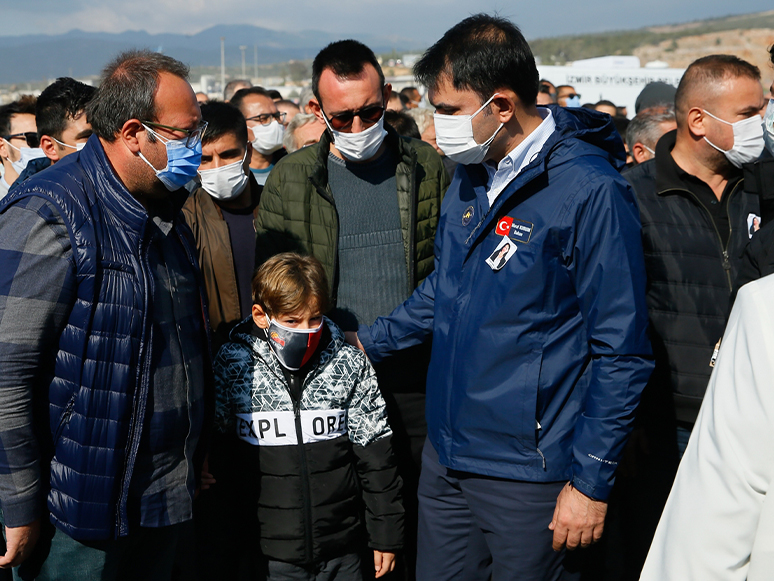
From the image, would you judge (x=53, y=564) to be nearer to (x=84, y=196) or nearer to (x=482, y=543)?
(x=84, y=196)

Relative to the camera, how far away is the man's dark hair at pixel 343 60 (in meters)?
3.21

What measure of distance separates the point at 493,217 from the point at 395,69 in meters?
95.7

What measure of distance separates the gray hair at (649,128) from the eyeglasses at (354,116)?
93.5 inches

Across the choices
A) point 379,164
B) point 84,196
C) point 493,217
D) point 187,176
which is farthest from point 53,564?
point 379,164

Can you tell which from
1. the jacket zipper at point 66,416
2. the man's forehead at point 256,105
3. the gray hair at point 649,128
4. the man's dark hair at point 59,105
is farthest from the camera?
the man's forehead at point 256,105

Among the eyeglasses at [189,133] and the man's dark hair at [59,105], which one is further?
the man's dark hair at [59,105]

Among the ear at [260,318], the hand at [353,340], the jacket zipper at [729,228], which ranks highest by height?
the jacket zipper at [729,228]

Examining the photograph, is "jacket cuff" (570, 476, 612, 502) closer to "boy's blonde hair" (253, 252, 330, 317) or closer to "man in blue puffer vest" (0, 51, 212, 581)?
"boy's blonde hair" (253, 252, 330, 317)

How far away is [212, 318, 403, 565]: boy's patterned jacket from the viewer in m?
2.81

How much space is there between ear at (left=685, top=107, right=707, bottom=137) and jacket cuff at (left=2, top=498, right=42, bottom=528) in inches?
125

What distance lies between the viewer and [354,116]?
3.18 meters

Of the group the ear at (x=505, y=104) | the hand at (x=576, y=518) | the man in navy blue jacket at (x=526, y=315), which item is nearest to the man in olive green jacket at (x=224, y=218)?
the man in navy blue jacket at (x=526, y=315)

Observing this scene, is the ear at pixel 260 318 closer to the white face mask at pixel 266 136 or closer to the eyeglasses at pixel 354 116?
the eyeglasses at pixel 354 116

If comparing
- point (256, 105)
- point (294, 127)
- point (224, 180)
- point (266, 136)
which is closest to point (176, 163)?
point (224, 180)
